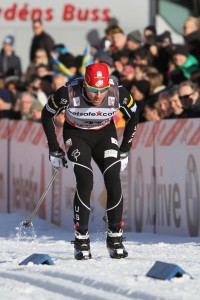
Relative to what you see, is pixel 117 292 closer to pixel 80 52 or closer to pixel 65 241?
pixel 65 241

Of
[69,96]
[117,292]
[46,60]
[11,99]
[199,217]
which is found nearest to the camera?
[117,292]

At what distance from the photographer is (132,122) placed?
34.3ft

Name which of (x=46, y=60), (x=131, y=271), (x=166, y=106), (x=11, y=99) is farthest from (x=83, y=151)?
(x=46, y=60)

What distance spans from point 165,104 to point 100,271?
5157 mm

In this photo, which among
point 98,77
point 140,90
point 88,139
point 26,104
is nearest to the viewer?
point 98,77

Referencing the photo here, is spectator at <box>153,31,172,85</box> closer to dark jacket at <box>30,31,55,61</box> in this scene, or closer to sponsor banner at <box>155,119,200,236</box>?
sponsor banner at <box>155,119,200,236</box>

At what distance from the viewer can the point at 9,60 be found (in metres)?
21.9

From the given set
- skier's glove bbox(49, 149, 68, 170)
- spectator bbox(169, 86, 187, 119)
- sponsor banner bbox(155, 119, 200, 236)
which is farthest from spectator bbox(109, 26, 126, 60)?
skier's glove bbox(49, 149, 68, 170)

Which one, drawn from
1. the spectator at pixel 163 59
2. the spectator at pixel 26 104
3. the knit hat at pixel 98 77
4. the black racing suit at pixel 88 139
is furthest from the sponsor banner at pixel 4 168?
the knit hat at pixel 98 77

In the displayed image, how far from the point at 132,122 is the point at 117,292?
2.99m

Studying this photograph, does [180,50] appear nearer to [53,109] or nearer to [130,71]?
[130,71]

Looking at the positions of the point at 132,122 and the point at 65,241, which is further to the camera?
the point at 65,241

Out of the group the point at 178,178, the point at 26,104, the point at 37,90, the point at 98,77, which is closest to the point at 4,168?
the point at 26,104

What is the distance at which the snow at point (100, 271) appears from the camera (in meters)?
7.70
